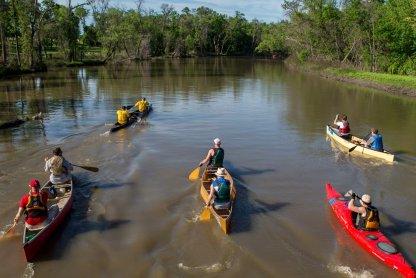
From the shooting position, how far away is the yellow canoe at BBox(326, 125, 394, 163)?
65.1 feet

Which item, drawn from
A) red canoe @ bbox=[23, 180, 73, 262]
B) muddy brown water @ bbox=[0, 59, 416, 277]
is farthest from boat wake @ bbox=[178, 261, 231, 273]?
red canoe @ bbox=[23, 180, 73, 262]

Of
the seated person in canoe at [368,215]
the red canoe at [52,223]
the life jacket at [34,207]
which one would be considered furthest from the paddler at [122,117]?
the seated person in canoe at [368,215]

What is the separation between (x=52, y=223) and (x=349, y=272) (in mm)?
8489

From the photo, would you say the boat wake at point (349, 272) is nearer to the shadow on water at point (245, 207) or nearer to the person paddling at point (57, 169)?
the shadow on water at point (245, 207)

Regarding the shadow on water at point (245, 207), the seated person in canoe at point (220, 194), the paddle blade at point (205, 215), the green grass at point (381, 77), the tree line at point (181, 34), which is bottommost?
the shadow on water at point (245, 207)

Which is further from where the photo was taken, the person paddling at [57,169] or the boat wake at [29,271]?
the person paddling at [57,169]

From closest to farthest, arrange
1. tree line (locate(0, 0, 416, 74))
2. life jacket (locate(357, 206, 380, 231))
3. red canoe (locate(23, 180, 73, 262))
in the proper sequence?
red canoe (locate(23, 180, 73, 262)) → life jacket (locate(357, 206, 380, 231)) → tree line (locate(0, 0, 416, 74))

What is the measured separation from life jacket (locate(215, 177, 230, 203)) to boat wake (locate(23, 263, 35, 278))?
229 inches

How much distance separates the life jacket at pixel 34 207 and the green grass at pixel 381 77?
39.7 meters

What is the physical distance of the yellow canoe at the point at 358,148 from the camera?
65.1 ft

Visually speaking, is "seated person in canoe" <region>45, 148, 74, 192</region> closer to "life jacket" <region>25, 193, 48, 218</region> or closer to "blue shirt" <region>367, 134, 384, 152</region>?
"life jacket" <region>25, 193, 48, 218</region>

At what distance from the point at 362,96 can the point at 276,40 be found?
56.0 m

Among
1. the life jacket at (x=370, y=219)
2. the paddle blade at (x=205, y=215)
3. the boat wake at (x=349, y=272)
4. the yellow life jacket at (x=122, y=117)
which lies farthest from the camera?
the yellow life jacket at (x=122, y=117)

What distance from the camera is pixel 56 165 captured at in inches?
597
